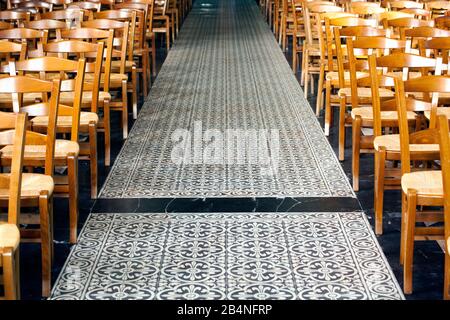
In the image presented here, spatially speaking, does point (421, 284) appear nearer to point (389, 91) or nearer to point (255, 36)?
point (389, 91)

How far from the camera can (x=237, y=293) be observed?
3826 millimetres

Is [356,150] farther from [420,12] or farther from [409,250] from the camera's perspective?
[420,12]

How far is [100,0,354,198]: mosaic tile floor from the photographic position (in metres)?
5.56

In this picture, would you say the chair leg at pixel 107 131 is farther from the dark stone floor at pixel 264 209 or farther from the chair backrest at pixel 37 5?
the chair backrest at pixel 37 5

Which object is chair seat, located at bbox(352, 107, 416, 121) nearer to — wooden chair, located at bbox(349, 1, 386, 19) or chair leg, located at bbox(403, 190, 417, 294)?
chair leg, located at bbox(403, 190, 417, 294)

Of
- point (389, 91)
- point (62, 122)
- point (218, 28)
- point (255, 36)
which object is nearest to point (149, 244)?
point (62, 122)

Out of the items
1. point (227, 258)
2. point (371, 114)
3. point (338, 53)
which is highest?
point (338, 53)

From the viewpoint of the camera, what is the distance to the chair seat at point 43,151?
4.43 meters

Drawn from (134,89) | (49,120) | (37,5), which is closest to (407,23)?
(134,89)

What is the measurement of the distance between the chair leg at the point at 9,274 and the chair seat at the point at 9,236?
58mm

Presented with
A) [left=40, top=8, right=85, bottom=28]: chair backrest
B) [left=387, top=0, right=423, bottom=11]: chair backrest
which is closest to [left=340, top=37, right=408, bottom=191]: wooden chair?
[left=387, top=0, right=423, bottom=11]: chair backrest

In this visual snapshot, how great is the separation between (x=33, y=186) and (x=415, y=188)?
6.11ft

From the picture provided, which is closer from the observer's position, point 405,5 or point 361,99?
point 361,99

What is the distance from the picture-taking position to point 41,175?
4039 millimetres
